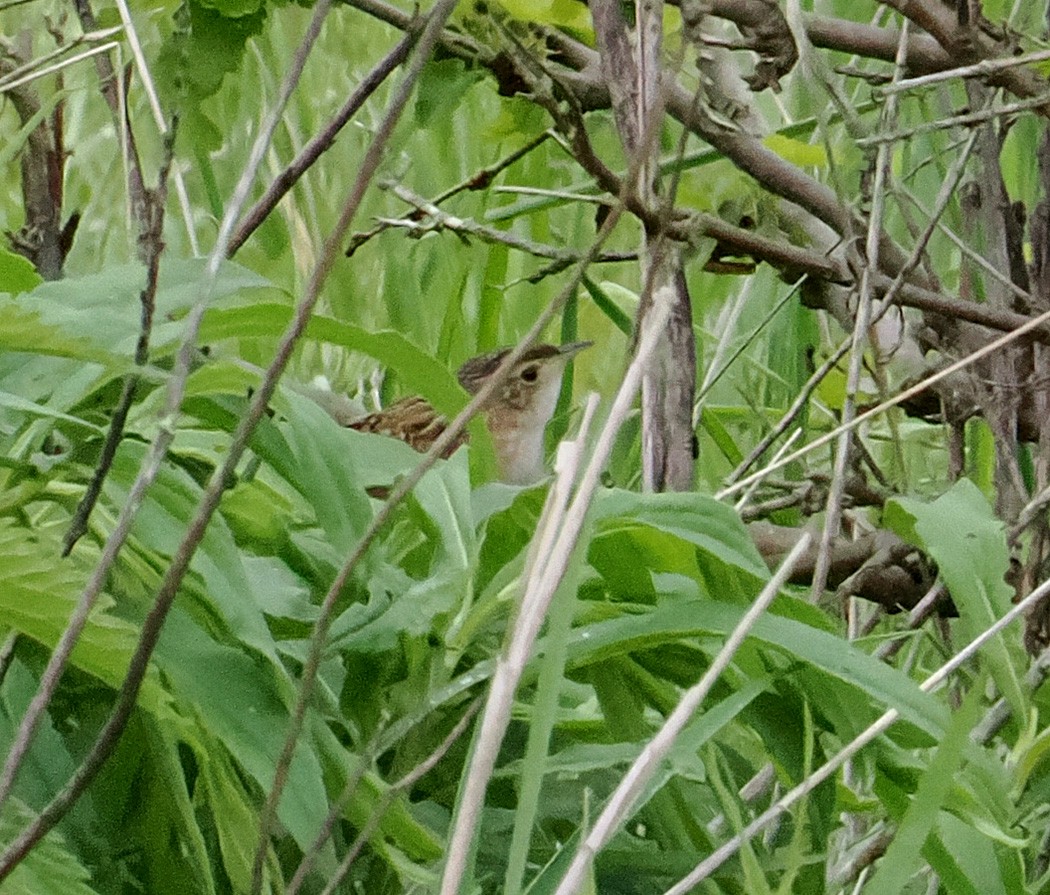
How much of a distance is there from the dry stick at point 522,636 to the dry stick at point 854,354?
530mm

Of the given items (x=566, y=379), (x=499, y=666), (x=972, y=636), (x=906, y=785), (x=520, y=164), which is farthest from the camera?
(x=520, y=164)

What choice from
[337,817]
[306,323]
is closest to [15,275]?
[306,323]

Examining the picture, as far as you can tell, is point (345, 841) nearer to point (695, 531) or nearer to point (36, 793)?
point (36, 793)

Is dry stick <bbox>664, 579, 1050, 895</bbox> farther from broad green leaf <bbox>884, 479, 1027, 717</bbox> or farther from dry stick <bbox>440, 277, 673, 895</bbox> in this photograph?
broad green leaf <bbox>884, 479, 1027, 717</bbox>

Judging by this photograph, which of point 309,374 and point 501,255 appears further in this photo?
point 309,374

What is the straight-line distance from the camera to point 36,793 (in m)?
0.86

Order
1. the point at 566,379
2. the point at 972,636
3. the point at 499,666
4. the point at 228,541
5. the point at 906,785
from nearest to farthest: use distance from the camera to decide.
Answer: the point at 499,666
the point at 228,541
the point at 906,785
the point at 972,636
the point at 566,379

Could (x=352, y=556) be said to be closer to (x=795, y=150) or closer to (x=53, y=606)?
(x=53, y=606)

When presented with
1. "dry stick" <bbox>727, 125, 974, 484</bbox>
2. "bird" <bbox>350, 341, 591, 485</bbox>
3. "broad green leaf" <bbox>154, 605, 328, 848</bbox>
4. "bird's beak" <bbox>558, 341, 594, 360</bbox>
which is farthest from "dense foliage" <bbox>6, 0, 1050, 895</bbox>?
"bird" <bbox>350, 341, 591, 485</bbox>

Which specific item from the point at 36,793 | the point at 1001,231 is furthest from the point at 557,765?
the point at 1001,231

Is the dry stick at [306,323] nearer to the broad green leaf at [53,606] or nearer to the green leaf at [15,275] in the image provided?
the broad green leaf at [53,606]

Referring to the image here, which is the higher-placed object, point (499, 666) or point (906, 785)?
point (499, 666)

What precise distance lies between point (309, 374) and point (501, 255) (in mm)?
556

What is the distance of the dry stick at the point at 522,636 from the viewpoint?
739 mm
